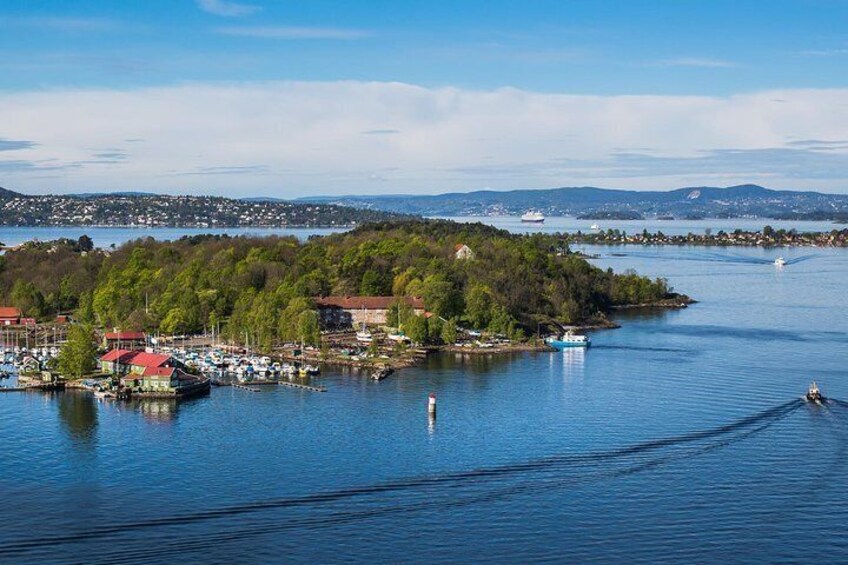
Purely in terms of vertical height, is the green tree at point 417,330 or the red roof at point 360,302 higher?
the red roof at point 360,302

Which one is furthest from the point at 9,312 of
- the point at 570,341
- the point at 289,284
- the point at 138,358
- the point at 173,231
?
the point at 173,231

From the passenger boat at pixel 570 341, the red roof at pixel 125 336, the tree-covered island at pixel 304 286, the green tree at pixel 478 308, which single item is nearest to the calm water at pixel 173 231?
the tree-covered island at pixel 304 286

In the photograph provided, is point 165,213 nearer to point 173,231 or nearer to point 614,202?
point 173,231

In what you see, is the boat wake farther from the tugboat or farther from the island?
the island

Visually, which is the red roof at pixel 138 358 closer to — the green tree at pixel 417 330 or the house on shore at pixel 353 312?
the green tree at pixel 417 330

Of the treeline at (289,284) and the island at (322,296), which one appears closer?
the island at (322,296)

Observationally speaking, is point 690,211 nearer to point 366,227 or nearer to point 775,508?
point 366,227

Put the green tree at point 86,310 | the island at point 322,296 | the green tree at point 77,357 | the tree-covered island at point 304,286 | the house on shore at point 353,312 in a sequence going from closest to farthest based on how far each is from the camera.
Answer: the green tree at point 77,357 → the island at point 322,296 → the tree-covered island at point 304,286 → the house on shore at point 353,312 → the green tree at point 86,310

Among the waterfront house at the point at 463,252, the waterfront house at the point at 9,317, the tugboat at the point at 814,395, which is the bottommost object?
the tugboat at the point at 814,395
